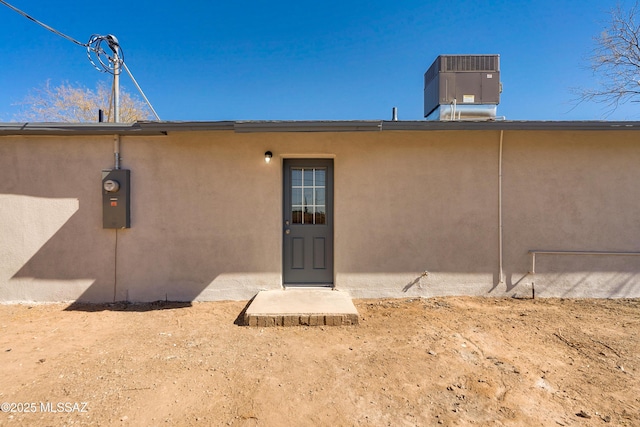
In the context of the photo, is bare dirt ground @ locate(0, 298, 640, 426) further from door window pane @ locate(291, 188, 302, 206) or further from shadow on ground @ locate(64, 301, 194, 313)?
door window pane @ locate(291, 188, 302, 206)

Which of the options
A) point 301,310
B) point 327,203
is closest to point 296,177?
point 327,203

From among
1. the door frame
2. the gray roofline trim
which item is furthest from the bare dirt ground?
the gray roofline trim

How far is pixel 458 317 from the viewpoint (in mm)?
3977

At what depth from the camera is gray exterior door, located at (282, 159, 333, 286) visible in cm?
471

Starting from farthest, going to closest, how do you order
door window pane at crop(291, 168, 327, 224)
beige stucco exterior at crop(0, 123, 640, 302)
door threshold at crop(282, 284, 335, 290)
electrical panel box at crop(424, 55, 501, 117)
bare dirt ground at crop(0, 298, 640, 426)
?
1. electrical panel box at crop(424, 55, 501, 117)
2. door window pane at crop(291, 168, 327, 224)
3. door threshold at crop(282, 284, 335, 290)
4. beige stucco exterior at crop(0, 123, 640, 302)
5. bare dirt ground at crop(0, 298, 640, 426)

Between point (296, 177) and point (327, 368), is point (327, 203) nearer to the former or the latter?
point (296, 177)

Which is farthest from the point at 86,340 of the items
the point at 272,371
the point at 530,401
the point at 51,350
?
the point at 530,401

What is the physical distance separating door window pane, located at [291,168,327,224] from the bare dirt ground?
1586 millimetres

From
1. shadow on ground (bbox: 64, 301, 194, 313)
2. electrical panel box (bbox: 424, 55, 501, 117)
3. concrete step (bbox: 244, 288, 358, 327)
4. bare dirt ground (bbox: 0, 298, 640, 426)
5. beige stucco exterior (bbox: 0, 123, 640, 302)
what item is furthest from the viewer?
electrical panel box (bbox: 424, 55, 501, 117)

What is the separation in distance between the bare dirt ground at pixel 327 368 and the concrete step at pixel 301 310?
0.37ft

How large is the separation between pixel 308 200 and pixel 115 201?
2.90 meters

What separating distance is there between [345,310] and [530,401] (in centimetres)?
201

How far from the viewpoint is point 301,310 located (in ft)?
12.5

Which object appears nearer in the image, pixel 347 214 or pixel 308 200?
pixel 347 214
